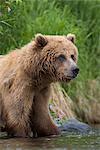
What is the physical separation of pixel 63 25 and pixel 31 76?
13.8ft

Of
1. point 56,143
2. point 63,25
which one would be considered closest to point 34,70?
point 56,143

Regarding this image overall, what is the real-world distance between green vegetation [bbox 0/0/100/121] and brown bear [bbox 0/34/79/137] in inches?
112

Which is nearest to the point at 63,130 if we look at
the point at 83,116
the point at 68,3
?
the point at 83,116

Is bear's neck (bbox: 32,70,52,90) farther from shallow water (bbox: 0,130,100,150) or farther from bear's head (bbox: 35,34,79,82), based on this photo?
shallow water (bbox: 0,130,100,150)

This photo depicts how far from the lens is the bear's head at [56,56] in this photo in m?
9.68

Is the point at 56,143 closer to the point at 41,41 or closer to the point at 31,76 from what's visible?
the point at 31,76

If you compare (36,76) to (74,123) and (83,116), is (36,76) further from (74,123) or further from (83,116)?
(83,116)

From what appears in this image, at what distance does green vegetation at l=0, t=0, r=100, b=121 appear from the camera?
42.9ft

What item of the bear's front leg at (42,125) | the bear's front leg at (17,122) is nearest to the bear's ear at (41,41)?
the bear's front leg at (17,122)

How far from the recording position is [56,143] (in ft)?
30.2

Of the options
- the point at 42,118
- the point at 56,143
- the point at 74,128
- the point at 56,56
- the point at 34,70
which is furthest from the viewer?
the point at 74,128

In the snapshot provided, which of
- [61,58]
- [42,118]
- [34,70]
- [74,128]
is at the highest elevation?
[61,58]

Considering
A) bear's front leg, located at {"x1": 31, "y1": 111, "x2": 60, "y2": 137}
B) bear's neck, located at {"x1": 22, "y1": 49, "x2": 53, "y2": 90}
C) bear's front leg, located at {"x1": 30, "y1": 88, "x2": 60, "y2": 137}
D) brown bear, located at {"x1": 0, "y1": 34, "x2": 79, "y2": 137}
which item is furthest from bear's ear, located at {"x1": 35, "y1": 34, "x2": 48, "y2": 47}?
bear's front leg, located at {"x1": 31, "y1": 111, "x2": 60, "y2": 137}

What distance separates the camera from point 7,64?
10.2 meters
